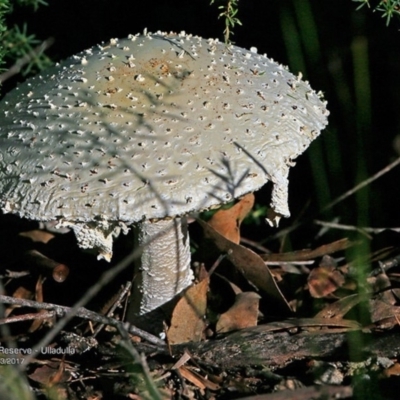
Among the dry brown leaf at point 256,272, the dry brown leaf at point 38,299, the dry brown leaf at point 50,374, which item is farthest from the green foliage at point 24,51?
the dry brown leaf at point 50,374

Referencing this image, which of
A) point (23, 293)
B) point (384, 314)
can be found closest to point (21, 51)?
point (23, 293)

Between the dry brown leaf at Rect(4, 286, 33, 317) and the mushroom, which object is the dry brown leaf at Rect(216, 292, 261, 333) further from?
the dry brown leaf at Rect(4, 286, 33, 317)

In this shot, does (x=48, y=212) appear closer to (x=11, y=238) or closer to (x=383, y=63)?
(x=11, y=238)

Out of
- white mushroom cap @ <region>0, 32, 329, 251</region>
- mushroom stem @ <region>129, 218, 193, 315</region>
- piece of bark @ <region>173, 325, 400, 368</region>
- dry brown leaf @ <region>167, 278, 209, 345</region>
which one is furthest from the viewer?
mushroom stem @ <region>129, 218, 193, 315</region>

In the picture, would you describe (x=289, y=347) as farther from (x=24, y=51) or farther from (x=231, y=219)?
(x=24, y=51)

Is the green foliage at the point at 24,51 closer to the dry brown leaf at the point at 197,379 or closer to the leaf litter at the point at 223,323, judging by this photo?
the leaf litter at the point at 223,323

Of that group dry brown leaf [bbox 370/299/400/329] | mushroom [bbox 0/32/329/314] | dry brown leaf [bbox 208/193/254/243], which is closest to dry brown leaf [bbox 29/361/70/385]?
mushroom [bbox 0/32/329/314]

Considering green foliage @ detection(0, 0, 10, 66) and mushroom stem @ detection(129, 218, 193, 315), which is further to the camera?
green foliage @ detection(0, 0, 10, 66)

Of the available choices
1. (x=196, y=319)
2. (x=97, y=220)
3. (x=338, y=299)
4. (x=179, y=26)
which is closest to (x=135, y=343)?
(x=196, y=319)
